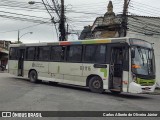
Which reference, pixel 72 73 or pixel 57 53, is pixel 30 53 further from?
pixel 72 73

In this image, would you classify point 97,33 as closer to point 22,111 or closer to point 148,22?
point 148,22

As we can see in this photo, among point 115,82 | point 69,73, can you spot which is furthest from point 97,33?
point 115,82

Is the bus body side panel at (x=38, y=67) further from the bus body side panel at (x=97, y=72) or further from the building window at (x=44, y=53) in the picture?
the bus body side panel at (x=97, y=72)

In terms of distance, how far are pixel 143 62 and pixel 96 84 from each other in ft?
9.45

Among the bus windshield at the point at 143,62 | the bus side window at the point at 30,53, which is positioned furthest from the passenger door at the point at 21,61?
the bus windshield at the point at 143,62

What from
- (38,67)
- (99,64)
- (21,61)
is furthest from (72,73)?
(21,61)

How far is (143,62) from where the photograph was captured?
669 inches

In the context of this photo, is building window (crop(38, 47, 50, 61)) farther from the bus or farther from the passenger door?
the passenger door

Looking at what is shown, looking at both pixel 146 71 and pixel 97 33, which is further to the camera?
pixel 97 33

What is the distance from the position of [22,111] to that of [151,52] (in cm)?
952

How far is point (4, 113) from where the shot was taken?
9.73 m

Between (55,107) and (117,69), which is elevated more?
(117,69)

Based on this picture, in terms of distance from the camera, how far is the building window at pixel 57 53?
820 inches

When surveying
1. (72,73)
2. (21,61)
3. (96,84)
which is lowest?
(96,84)
